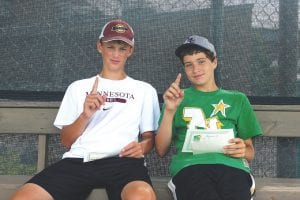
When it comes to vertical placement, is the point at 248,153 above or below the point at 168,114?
A: below

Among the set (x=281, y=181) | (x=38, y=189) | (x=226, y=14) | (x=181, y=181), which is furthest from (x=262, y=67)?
(x=38, y=189)

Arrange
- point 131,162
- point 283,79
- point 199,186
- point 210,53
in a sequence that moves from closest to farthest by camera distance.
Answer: point 199,186 → point 131,162 → point 210,53 → point 283,79

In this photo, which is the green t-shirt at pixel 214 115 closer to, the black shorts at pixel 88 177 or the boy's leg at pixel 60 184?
the black shorts at pixel 88 177

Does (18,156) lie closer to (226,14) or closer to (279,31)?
(226,14)

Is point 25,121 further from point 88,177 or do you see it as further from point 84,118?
point 88,177

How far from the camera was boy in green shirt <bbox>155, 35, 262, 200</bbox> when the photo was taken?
2.42m

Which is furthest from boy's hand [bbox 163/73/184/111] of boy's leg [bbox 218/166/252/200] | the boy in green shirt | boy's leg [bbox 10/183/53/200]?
boy's leg [bbox 10/183/53/200]

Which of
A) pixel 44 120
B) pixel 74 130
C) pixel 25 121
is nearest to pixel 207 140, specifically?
pixel 74 130

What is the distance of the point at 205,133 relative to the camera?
251 cm

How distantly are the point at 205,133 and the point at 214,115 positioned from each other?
0.24m

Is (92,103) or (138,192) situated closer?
(138,192)

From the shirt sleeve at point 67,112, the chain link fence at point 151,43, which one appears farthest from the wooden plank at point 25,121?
the shirt sleeve at point 67,112

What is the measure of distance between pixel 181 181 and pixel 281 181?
0.73 m

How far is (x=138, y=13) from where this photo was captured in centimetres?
323
